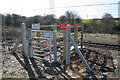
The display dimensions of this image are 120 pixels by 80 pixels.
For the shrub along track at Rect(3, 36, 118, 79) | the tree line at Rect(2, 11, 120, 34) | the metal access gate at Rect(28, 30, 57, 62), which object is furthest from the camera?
the tree line at Rect(2, 11, 120, 34)

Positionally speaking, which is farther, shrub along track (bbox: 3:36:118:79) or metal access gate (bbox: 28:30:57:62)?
metal access gate (bbox: 28:30:57:62)

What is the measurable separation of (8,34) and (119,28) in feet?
58.8

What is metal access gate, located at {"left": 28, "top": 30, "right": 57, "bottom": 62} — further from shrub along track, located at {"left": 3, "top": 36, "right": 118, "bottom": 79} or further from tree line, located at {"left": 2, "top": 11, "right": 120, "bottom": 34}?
tree line, located at {"left": 2, "top": 11, "right": 120, "bottom": 34}

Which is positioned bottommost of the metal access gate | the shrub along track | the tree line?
the shrub along track

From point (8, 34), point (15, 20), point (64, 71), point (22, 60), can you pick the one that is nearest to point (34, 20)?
point (15, 20)

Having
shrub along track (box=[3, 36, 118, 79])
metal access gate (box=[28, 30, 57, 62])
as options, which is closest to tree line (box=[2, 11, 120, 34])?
metal access gate (box=[28, 30, 57, 62])

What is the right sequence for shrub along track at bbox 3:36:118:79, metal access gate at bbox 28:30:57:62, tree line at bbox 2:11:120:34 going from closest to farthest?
shrub along track at bbox 3:36:118:79
metal access gate at bbox 28:30:57:62
tree line at bbox 2:11:120:34

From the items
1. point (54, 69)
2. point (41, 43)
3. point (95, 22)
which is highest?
point (95, 22)

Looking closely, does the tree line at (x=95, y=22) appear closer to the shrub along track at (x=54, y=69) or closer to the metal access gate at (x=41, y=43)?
the metal access gate at (x=41, y=43)

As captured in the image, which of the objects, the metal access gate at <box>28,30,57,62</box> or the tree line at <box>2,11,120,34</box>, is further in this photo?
the tree line at <box>2,11,120,34</box>

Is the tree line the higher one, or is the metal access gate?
the tree line

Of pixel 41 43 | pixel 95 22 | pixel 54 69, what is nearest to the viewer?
pixel 54 69

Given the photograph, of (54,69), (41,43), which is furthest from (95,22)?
(54,69)

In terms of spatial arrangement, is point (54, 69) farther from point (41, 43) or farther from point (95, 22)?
point (95, 22)
